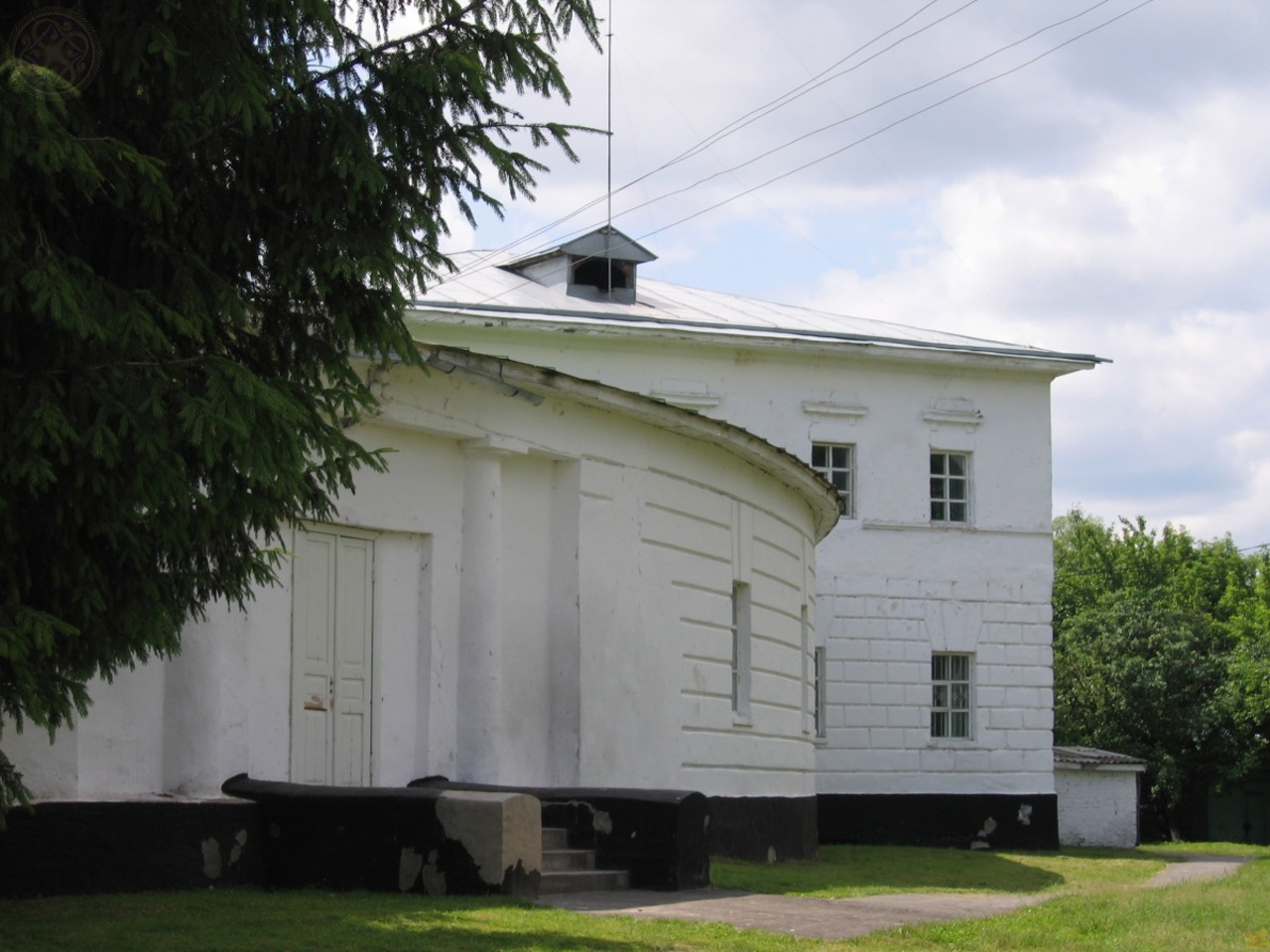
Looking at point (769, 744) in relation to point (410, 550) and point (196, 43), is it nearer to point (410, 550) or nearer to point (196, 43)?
point (410, 550)

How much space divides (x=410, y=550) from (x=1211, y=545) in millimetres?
47836

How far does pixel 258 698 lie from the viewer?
41.6 ft

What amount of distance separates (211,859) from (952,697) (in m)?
19.1

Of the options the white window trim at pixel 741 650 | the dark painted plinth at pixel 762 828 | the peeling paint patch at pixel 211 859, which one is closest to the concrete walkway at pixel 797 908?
the peeling paint patch at pixel 211 859

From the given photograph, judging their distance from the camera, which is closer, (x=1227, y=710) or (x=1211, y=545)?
(x=1227, y=710)

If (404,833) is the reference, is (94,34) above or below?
above

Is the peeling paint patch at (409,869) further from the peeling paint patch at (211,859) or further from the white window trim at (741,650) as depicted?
the white window trim at (741,650)

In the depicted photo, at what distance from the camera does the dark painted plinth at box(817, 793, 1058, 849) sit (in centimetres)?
2716

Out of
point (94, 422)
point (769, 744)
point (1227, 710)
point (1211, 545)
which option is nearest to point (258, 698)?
point (94, 422)

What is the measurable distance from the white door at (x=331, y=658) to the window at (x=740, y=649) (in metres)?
5.24

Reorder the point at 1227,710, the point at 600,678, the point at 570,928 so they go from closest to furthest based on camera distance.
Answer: the point at 570,928
the point at 600,678
the point at 1227,710

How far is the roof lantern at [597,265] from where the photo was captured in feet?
95.6

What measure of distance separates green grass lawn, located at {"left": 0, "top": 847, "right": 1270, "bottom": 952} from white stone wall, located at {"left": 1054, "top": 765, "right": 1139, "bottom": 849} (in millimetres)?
20071

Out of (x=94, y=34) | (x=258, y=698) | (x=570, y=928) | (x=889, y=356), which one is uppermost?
(x=889, y=356)
